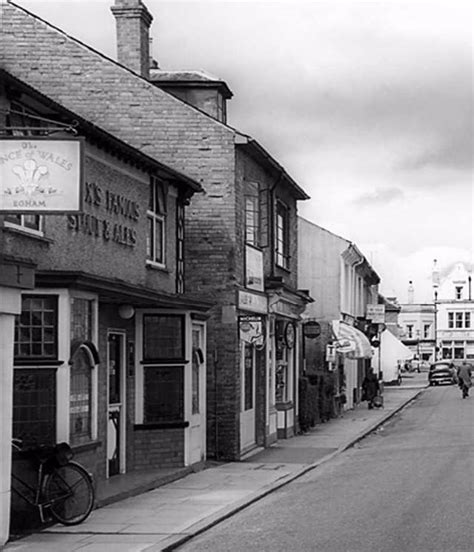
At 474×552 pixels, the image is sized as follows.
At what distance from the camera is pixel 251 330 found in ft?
77.3

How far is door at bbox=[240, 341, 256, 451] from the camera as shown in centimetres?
2338

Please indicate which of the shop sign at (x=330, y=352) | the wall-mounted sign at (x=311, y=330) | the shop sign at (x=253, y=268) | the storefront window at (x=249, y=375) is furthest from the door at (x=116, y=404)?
the shop sign at (x=330, y=352)

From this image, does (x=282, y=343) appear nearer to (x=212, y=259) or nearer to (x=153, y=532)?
(x=212, y=259)

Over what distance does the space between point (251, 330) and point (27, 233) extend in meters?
10.2

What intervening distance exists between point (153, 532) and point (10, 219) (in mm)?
4054

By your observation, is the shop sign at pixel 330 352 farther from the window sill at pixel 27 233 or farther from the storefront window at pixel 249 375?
the window sill at pixel 27 233

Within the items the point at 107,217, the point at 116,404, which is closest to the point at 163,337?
the point at 116,404

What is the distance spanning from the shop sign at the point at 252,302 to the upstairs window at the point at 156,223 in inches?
130

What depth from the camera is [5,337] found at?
39.4 ft

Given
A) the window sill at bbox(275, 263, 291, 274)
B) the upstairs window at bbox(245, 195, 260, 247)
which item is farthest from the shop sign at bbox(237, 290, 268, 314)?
the window sill at bbox(275, 263, 291, 274)

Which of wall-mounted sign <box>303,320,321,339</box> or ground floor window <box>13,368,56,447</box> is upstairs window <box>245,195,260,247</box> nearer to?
wall-mounted sign <box>303,320,321,339</box>

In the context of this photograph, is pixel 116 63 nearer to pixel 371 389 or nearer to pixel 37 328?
pixel 37 328

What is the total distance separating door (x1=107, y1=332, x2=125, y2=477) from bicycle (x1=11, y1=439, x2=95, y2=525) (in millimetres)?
3917

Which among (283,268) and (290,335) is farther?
(290,335)
